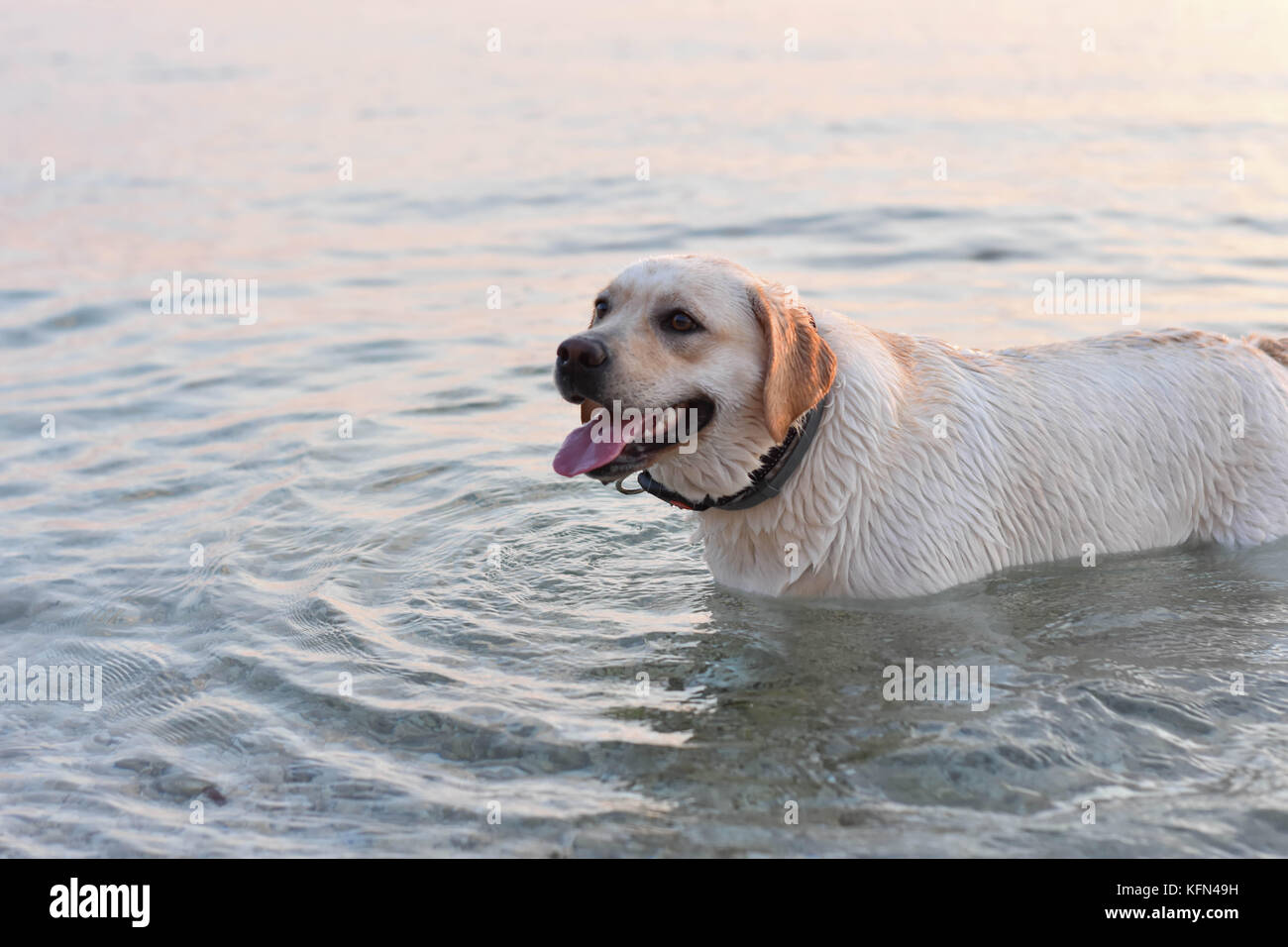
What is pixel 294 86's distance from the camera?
22.6m

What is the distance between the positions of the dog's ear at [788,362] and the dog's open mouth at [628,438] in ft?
0.88

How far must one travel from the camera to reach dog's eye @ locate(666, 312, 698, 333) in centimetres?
553

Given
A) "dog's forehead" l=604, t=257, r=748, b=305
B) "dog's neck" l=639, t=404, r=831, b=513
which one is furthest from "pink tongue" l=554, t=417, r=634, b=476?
"dog's forehead" l=604, t=257, r=748, b=305

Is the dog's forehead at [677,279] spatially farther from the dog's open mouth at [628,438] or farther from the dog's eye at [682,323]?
the dog's open mouth at [628,438]

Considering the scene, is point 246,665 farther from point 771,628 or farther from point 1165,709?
point 1165,709

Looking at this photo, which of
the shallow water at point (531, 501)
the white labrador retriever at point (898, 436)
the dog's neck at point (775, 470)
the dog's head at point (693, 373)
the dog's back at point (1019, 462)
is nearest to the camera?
the shallow water at point (531, 501)

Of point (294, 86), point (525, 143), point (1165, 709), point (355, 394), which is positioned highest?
point (294, 86)

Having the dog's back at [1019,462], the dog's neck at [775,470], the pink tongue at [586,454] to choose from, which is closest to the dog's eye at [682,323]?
the pink tongue at [586,454]

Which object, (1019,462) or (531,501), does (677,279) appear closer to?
(1019,462)

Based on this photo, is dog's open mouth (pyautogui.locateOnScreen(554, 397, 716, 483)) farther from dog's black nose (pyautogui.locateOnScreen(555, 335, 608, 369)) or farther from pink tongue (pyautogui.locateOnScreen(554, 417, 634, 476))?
dog's black nose (pyautogui.locateOnScreen(555, 335, 608, 369))

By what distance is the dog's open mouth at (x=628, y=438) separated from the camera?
5438 millimetres
